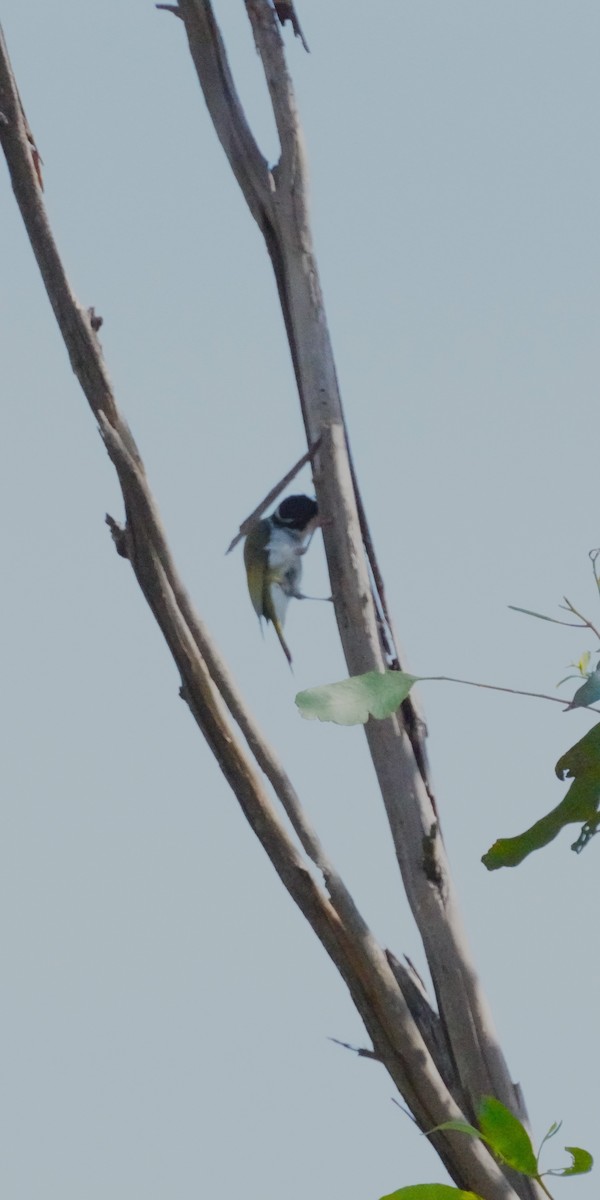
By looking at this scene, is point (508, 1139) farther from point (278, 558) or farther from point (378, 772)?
point (278, 558)

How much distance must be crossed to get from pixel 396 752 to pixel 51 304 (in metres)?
0.76

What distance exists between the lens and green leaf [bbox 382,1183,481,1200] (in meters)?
0.99

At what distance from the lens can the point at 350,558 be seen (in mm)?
1842

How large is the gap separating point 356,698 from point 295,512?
1838 millimetres

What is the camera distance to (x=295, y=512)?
10.5 ft

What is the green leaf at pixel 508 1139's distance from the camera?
104 cm

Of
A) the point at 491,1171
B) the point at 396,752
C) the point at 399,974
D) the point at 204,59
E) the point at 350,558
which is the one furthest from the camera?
the point at 204,59

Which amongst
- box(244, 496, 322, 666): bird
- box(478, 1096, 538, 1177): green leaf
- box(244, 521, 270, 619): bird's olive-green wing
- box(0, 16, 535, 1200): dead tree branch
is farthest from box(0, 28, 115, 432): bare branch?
box(244, 521, 270, 619): bird's olive-green wing

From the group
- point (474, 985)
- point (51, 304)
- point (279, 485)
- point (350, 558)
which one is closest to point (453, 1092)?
point (474, 985)

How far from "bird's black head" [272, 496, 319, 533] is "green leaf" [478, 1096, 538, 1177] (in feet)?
7.05

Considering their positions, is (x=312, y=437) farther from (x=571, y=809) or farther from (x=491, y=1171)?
(x=491, y=1171)

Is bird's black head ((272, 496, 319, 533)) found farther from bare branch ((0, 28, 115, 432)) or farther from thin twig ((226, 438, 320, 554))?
bare branch ((0, 28, 115, 432))

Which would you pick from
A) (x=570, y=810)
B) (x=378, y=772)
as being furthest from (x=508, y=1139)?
(x=378, y=772)

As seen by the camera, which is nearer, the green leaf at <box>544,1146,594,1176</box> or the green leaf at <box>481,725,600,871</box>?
the green leaf at <box>544,1146,594,1176</box>
